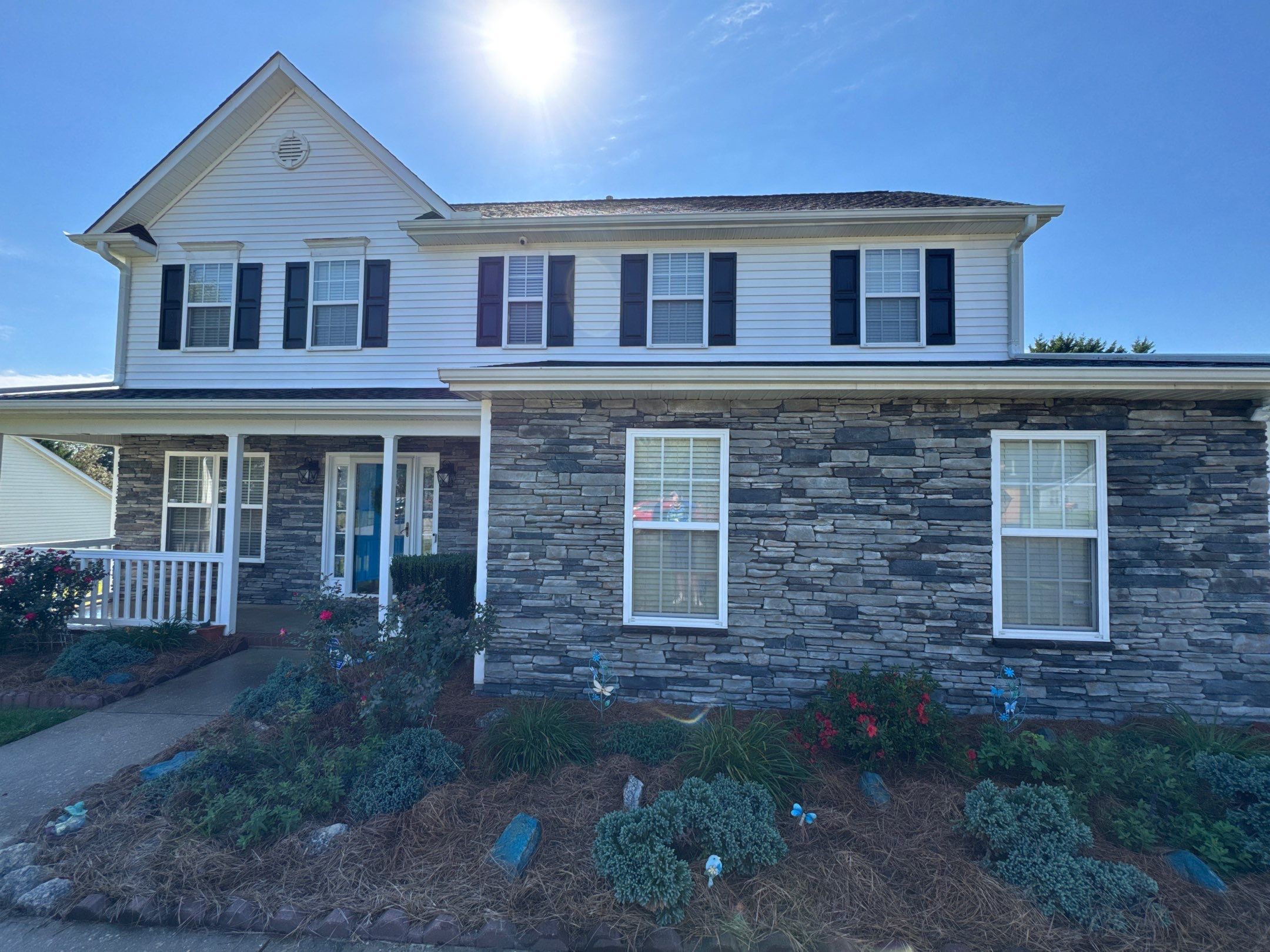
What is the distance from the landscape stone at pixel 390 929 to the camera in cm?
306

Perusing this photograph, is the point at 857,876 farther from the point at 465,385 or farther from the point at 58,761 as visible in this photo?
the point at 58,761

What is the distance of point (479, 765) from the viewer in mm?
4395

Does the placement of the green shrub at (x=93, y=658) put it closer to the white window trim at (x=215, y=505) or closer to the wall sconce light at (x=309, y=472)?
the white window trim at (x=215, y=505)

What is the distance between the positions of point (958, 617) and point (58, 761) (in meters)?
7.22

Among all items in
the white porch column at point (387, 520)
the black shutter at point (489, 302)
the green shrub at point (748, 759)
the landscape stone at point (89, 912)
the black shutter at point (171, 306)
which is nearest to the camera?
the landscape stone at point (89, 912)

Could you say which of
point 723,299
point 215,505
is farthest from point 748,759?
point 215,505

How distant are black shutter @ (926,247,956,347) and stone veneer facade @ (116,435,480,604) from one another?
21.5 ft

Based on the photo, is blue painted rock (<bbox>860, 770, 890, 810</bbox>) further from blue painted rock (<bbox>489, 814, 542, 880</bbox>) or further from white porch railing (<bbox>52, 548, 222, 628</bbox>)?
white porch railing (<bbox>52, 548, 222, 628</bbox>)

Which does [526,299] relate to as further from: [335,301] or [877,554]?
[877,554]

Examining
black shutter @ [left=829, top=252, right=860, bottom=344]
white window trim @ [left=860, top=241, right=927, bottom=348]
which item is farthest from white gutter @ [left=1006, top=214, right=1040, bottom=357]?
black shutter @ [left=829, top=252, right=860, bottom=344]

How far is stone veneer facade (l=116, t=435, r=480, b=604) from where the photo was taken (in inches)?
375

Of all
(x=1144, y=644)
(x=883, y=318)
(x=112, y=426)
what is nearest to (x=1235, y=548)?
(x=1144, y=644)

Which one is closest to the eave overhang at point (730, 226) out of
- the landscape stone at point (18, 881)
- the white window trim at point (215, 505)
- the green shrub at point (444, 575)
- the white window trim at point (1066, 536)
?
the white window trim at point (1066, 536)

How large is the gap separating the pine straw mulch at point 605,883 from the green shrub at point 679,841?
0.09m
